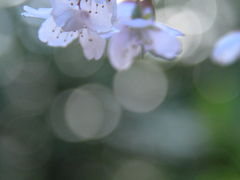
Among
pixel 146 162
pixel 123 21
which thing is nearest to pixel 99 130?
pixel 146 162

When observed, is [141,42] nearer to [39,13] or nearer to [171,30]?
[171,30]

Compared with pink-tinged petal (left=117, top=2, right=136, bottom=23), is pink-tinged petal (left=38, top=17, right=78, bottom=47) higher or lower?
lower

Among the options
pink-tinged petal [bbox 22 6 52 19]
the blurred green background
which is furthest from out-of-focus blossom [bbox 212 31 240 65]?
the blurred green background

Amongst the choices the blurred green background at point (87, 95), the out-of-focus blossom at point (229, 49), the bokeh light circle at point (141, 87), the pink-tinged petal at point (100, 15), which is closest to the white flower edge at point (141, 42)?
the pink-tinged petal at point (100, 15)

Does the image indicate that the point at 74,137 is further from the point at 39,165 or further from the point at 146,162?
the point at 146,162

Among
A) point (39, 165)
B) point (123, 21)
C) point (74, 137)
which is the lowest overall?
point (39, 165)

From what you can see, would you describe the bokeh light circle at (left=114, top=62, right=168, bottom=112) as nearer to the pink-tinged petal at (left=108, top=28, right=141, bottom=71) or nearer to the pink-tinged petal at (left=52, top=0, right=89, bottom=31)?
the pink-tinged petal at (left=108, top=28, right=141, bottom=71)
